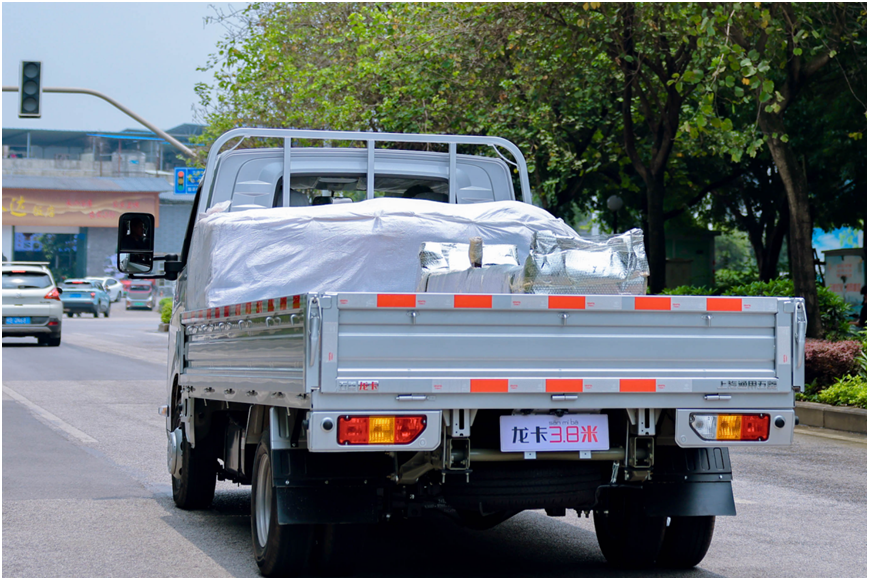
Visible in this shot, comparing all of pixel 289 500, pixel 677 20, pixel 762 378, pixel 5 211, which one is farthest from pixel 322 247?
pixel 5 211

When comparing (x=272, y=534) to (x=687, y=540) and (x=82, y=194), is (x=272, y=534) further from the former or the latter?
(x=82, y=194)

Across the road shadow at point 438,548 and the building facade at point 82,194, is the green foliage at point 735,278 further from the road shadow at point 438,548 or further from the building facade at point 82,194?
the building facade at point 82,194

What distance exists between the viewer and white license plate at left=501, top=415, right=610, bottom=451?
4824 mm

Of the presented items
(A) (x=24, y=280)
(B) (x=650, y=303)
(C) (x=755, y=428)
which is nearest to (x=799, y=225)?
(C) (x=755, y=428)

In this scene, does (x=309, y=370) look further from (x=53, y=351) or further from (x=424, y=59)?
(x=53, y=351)

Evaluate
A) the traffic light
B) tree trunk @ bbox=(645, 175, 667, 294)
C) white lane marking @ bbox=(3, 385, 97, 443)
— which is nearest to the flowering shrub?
tree trunk @ bbox=(645, 175, 667, 294)

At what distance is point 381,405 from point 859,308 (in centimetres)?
2409

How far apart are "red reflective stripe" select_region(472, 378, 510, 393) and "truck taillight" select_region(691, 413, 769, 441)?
2.94 ft

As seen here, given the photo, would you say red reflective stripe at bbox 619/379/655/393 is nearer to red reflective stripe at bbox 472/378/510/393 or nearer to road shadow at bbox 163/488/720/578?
red reflective stripe at bbox 472/378/510/393

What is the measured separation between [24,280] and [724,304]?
81.4 feet

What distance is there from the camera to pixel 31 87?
2052 centimetres

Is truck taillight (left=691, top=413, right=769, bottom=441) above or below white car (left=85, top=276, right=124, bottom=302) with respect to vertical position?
below

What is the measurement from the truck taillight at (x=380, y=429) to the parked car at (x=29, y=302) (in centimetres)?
2411

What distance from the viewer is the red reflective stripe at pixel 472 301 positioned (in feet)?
15.3
